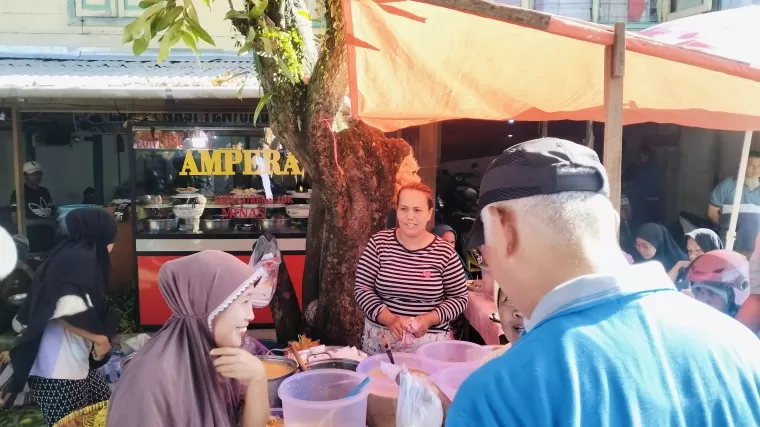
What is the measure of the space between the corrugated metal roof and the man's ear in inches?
165

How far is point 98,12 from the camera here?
742 cm

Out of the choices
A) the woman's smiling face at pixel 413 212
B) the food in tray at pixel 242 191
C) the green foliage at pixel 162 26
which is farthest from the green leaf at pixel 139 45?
the food in tray at pixel 242 191

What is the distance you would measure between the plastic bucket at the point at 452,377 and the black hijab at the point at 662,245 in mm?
3567

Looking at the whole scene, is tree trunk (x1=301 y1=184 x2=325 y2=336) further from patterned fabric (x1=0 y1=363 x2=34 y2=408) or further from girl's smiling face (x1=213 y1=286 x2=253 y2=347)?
patterned fabric (x1=0 y1=363 x2=34 y2=408)

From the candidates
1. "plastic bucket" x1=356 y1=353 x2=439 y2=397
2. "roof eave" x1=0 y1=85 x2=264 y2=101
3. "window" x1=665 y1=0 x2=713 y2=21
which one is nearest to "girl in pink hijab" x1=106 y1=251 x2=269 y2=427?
"plastic bucket" x1=356 y1=353 x2=439 y2=397

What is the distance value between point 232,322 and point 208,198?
16.2 feet

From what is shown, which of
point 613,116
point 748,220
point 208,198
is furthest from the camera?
point 208,198

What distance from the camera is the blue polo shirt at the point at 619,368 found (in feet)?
2.82

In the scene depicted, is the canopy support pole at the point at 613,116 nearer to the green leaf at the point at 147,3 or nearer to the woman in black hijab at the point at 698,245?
the green leaf at the point at 147,3

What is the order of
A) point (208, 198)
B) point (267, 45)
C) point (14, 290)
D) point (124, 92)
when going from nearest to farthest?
point (267, 45) < point (124, 92) < point (14, 290) < point (208, 198)

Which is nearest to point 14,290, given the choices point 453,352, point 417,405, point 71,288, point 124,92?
point 124,92

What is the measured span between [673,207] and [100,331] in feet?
22.3

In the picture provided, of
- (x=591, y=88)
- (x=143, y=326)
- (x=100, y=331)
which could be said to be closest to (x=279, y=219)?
(x=143, y=326)

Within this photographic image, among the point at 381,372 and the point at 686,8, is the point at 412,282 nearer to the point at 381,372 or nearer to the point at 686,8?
the point at 381,372
